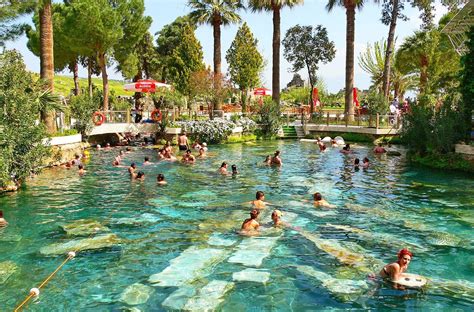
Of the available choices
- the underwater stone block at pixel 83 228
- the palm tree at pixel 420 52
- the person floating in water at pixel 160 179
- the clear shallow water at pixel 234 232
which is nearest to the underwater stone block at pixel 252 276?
the clear shallow water at pixel 234 232

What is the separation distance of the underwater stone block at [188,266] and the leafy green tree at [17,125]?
867 centimetres

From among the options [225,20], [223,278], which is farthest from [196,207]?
[225,20]

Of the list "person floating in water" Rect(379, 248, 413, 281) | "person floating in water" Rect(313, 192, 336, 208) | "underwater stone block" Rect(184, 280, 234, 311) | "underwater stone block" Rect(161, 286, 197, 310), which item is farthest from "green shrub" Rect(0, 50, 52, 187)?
"person floating in water" Rect(379, 248, 413, 281)

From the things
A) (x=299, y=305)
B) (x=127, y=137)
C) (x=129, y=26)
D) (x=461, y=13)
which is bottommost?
(x=299, y=305)

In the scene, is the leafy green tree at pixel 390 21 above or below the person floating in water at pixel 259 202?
above

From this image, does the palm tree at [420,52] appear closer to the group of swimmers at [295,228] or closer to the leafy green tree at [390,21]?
the leafy green tree at [390,21]

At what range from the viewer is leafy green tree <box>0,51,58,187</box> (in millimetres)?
17000

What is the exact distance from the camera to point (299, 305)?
8945mm

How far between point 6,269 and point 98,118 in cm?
2274

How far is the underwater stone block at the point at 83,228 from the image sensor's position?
13.3 metres

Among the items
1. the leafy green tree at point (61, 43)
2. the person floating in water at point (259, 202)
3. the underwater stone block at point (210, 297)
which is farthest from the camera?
the leafy green tree at point (61, 43)

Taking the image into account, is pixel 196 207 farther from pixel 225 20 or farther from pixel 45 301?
pixel 225 20

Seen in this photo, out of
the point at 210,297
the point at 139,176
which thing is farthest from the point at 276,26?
the point at 210,297

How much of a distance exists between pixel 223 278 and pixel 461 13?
19.3 metres
